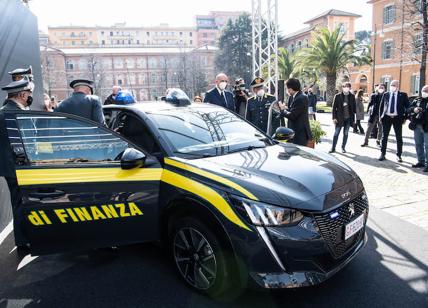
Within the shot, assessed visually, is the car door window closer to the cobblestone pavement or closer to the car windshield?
the car windshield

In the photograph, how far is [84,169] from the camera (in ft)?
10.5

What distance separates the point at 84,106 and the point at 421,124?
6397 millimetres

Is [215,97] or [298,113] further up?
[215,97]

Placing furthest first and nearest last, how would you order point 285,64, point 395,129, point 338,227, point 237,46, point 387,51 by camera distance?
point 237,46, point 387,51, point 285,64, point 395,129, point 338,227

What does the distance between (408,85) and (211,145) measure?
37.9 meters

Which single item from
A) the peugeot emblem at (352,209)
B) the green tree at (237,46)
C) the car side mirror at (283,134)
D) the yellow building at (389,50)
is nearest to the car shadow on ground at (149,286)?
the peugeot emblem at (352,209)

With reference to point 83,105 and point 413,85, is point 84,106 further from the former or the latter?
point 413,85

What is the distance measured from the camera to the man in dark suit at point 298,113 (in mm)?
6285

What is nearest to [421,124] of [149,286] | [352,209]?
[352,209]

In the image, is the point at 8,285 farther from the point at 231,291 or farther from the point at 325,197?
the point at 325,197

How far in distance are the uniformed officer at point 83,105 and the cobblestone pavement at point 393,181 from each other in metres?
4.10

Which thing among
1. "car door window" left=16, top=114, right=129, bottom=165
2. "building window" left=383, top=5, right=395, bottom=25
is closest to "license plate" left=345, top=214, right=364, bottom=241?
"car door window" left=16, top=114, right=129, bottom=165

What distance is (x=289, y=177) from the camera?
2.93 metres

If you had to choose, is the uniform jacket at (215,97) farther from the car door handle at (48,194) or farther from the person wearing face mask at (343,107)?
the car door handle at (48,194)
